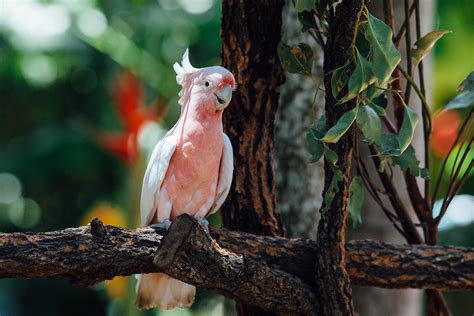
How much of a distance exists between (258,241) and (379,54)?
0.89 m

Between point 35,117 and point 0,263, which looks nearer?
point 0,263

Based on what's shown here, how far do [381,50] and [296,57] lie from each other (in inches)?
26.9

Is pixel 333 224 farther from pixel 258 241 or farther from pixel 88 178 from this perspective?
pixel 88 178

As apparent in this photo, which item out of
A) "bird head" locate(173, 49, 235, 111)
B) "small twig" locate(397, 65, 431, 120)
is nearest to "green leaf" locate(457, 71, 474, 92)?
"small twig" locate(397, 65, 431, 120)

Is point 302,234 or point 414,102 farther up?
point 414,102

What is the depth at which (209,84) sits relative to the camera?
2.99m

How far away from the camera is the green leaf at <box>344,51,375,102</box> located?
2.45m

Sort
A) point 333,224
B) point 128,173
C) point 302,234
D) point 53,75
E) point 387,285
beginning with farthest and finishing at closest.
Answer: point 53,75, point 128,173, point 302,234, point 387,285, point 333,224

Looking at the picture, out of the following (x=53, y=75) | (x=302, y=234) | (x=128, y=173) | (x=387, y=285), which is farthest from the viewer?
(x=53, y=75)

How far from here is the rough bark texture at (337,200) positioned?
106 inches

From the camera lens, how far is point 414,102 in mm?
4117

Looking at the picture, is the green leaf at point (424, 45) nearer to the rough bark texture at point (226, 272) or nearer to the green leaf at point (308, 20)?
the green leaf at point (308, 20)

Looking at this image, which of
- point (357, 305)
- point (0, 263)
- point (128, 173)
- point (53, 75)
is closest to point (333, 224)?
point (0, 263)

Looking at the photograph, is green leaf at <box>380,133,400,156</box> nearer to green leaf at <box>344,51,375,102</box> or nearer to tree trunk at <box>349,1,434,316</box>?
green leaf at <box>344,51,375,102</box>
